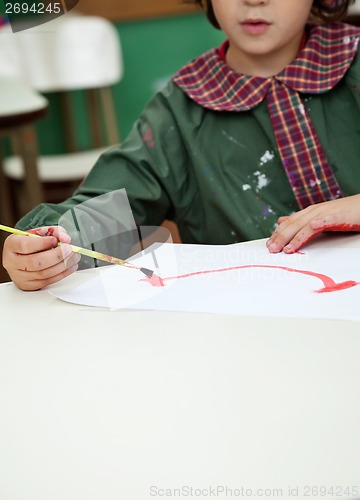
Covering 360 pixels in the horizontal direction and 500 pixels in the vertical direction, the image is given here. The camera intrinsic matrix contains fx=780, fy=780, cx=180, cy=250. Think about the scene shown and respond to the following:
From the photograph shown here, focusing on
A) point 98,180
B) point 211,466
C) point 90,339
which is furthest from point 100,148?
point 211,466

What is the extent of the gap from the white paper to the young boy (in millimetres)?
235

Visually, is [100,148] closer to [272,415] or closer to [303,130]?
[303,130]

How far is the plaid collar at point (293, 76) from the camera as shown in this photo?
3.60 ft

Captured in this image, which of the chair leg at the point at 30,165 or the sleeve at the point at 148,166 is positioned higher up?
the sleeve at the point at 148,166

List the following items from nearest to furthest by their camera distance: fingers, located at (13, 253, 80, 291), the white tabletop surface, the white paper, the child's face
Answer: the white tabletop surface < the white paper < fingers, located at (13, 253, 80, 291) < the child's face

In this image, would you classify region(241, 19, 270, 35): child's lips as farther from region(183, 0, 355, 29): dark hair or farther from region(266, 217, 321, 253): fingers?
region(266, 217, 321, 253): fingers

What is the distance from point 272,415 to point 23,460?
17 centimetres

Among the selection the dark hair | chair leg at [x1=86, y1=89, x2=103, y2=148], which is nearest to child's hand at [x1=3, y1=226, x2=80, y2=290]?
the dark hair

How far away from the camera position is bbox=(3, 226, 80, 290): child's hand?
0.81 metres

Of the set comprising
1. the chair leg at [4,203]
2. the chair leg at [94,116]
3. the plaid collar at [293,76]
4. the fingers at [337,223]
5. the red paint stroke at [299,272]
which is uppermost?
the plaid collar at [293,76]

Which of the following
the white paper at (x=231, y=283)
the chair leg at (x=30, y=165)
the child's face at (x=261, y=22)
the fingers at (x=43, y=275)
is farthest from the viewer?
the chair leg at (x=30, y=165)

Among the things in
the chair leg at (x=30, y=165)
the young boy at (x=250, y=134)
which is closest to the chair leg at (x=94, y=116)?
the chair leg at (x=30, y=165)

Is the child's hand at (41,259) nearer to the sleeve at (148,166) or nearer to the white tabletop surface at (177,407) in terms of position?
the white tabletop surface at (177,407)

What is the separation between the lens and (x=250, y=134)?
113 cm
